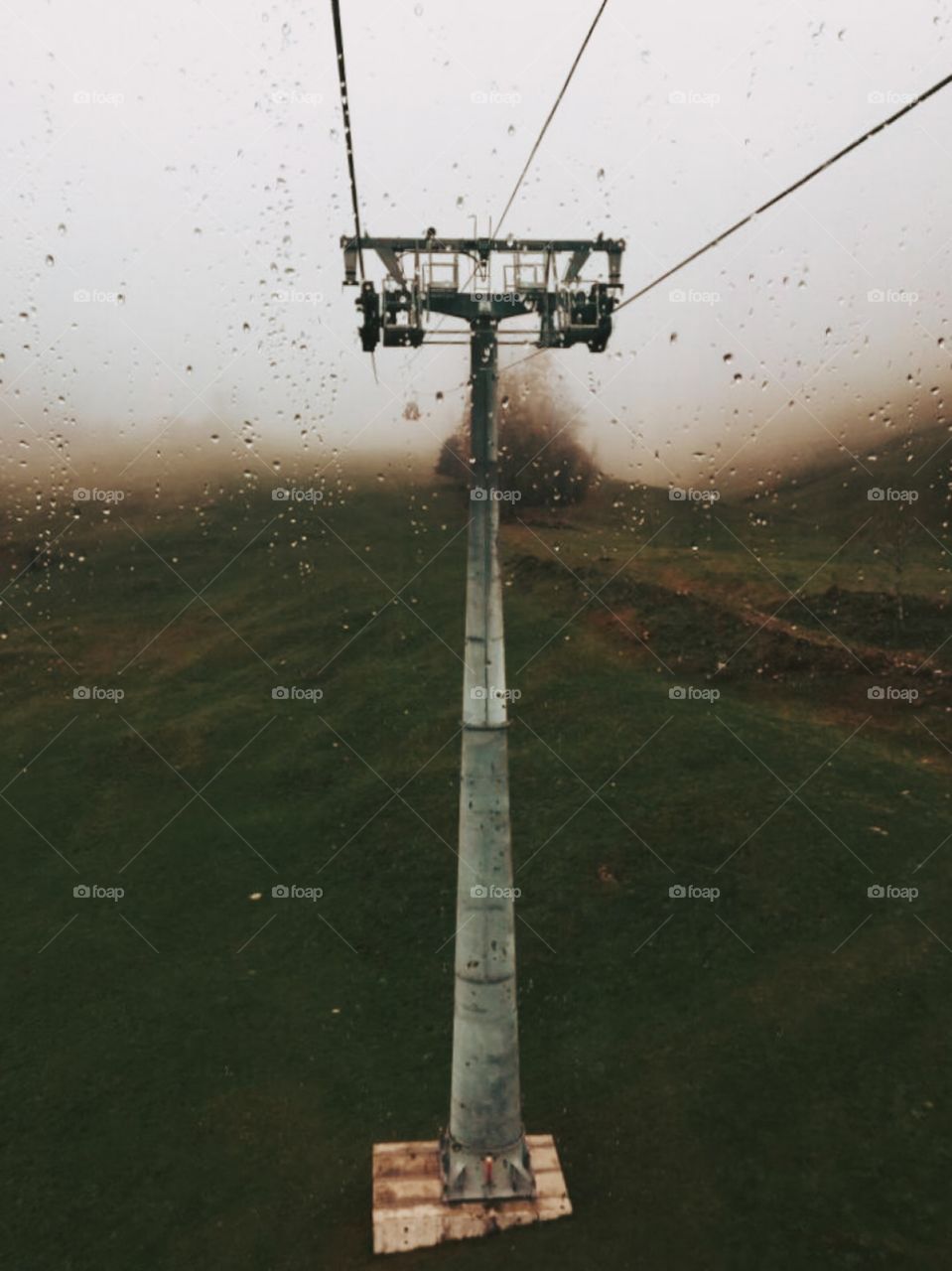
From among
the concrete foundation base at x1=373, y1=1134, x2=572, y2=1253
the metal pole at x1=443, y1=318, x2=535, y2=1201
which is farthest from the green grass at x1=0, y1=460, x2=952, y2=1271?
the metal pole at x1=443, y1=318, x2=535, y2=1201

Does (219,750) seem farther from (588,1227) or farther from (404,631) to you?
(588,1227)

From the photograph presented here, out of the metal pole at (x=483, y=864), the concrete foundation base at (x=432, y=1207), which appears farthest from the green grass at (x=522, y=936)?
the metal pole at (x=483, y=864)

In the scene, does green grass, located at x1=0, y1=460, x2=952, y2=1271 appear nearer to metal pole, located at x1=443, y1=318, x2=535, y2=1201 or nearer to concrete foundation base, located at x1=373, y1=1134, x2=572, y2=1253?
concrete foundation base, located at x1=373, y1=1134, x2=572, y2=1253

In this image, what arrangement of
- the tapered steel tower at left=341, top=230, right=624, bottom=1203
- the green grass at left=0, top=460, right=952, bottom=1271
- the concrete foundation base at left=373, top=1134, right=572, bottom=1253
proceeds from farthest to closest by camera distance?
the green grass at left=0, top=460, right=952, bottom=1271
the concrete foundation base at left=373, top=1134, right=572, bottom=1253
the tapered steel tower at left=341, top=230, right=624, bottom=1203

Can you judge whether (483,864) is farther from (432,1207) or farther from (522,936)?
(522,936)

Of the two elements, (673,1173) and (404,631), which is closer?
(673,1173)

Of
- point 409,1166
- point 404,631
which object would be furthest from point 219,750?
point 409,1166

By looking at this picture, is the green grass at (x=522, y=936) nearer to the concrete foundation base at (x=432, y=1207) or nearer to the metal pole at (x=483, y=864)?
the concrete foundation base at (x=432, y=1207)
